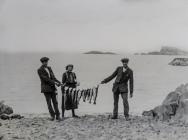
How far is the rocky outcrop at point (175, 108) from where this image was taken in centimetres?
1483

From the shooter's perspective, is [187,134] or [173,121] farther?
[173,121]

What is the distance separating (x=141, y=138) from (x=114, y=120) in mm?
3401

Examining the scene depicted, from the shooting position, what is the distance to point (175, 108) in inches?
616

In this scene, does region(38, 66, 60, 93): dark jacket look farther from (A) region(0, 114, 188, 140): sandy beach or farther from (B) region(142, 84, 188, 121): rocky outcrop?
(B) region(142, 84, 188, 121): rocky outcrop

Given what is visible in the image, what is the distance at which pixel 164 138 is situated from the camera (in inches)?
461

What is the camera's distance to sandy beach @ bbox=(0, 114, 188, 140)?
39.4ft

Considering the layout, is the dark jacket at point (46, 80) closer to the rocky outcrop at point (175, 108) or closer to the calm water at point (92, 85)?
Answer: the rocky outcrop at point (175, 108)

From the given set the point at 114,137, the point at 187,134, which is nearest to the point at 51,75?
the point at 114,137

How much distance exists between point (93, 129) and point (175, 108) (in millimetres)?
3705

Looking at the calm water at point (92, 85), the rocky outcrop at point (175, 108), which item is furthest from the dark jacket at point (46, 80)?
the calm water at point (92, 85)

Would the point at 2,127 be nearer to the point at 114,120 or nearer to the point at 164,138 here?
the point at 114,120

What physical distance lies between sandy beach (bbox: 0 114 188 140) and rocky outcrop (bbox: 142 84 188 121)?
519 millimetres

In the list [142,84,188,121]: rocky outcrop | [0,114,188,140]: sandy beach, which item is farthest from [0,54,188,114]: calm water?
[0,114,188,140]: sandy beach

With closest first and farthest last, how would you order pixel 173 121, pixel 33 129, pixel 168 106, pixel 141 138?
pixel 141 138 → pixel 33 129 → pixel 173 121 → pixel 168 106
